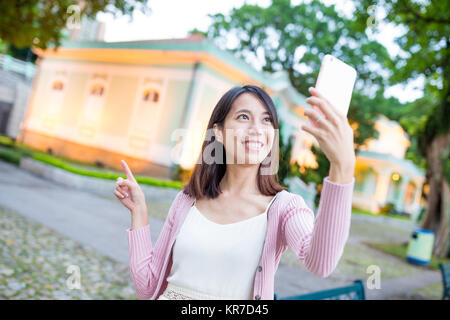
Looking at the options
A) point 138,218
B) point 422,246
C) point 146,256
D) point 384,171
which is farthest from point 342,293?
point 384,171

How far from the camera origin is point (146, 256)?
1462 mm

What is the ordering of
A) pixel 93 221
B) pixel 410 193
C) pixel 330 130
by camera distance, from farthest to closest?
pixel 410 193 → pixel 93 221 → pixel 330 130

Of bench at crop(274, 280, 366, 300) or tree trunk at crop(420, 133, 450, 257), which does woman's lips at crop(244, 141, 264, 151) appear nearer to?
bench at crop(274, 280, 366, 300)

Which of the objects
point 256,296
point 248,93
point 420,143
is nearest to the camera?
point 256,296

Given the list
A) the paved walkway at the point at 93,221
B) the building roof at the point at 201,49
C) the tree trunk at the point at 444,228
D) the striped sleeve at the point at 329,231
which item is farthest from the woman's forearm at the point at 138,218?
the tree trunk at the point at 444,228

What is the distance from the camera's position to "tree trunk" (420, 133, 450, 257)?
35.8 ft

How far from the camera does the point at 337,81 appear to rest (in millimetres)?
833

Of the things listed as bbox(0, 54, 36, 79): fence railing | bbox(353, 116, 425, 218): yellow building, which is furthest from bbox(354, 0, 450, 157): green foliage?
bbox(0, 54, 36, 79): fence railing

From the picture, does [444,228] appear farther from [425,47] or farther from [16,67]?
[16,67]

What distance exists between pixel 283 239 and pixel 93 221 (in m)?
6.43

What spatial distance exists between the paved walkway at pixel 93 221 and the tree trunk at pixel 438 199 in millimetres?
2965
